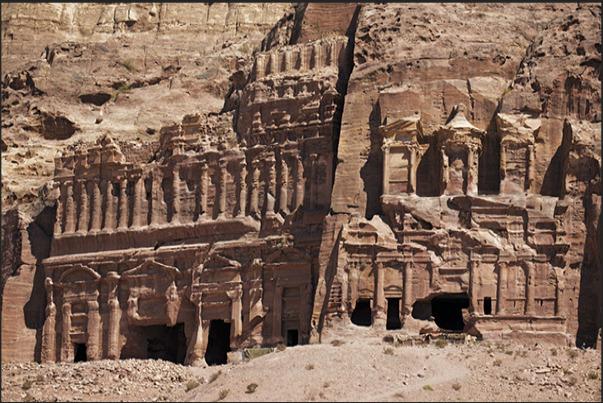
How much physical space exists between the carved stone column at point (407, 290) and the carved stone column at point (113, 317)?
1418 cm

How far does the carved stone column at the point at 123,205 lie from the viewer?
64.4 m

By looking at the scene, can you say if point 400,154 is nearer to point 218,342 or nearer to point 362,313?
point 362,313

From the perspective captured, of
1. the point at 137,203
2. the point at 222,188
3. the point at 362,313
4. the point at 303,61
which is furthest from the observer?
the point at 137,203

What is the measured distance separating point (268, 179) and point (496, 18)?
36.4 ft

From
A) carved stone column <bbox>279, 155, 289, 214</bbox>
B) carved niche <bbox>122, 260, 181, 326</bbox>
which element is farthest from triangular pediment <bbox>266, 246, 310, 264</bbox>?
carved niche <bbox>122, 260, 181, 326</bbox>

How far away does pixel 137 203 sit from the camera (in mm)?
64250

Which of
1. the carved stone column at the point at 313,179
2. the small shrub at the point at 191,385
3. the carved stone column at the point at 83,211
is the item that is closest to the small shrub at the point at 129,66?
the carved stone column at the point at 83,211

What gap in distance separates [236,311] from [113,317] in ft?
19.7

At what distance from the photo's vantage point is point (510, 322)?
53344 mm

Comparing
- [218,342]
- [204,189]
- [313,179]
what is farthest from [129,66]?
[313,179]

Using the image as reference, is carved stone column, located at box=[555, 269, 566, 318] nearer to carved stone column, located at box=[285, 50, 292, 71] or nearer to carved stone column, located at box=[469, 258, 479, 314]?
carved stone column, located at box=[469, 258, 479, 314]

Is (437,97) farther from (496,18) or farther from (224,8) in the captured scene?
(224,8)

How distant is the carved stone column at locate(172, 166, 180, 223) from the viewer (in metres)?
63.2

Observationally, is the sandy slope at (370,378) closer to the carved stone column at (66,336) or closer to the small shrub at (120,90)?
the carved stone column at (66,336)
